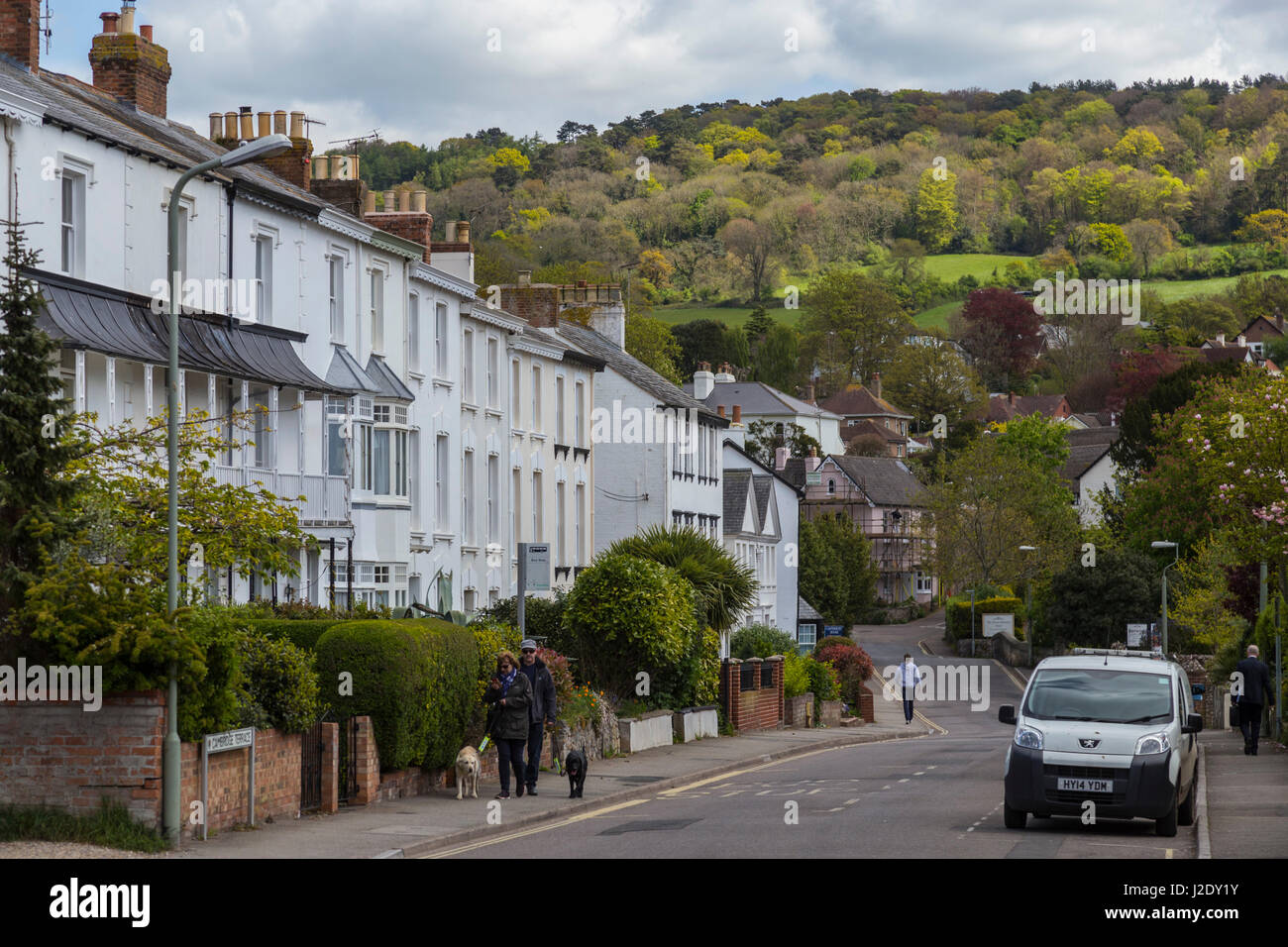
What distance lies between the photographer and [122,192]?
25609mm

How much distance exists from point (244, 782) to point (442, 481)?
818 inches

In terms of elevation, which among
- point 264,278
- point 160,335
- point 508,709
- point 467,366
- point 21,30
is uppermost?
point 21,30

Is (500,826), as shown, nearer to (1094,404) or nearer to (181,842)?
(181,842)

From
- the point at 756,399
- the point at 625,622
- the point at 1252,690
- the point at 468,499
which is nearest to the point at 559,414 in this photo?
the point at 468,499

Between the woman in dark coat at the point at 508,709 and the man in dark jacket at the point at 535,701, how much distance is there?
182 millimetres

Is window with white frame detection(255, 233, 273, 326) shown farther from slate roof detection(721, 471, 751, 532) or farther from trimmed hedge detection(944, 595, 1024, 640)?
trimmed hedge detection(944, 595, 1024, 640)

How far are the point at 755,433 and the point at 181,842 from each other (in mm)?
92403

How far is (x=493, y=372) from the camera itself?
136 feet

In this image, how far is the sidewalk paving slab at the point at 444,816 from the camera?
15914mm

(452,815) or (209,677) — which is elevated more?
(209,677)

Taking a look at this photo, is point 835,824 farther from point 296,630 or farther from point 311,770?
point 296,630

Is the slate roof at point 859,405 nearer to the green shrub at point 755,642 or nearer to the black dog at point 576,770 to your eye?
the green shrub at point 755,642

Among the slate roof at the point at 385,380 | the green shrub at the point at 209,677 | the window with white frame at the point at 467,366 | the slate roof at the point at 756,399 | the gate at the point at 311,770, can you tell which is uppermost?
the slate roof at the point at 756,399

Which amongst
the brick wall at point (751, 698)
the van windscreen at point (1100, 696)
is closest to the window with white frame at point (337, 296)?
the brick wall at point (751, 698)
